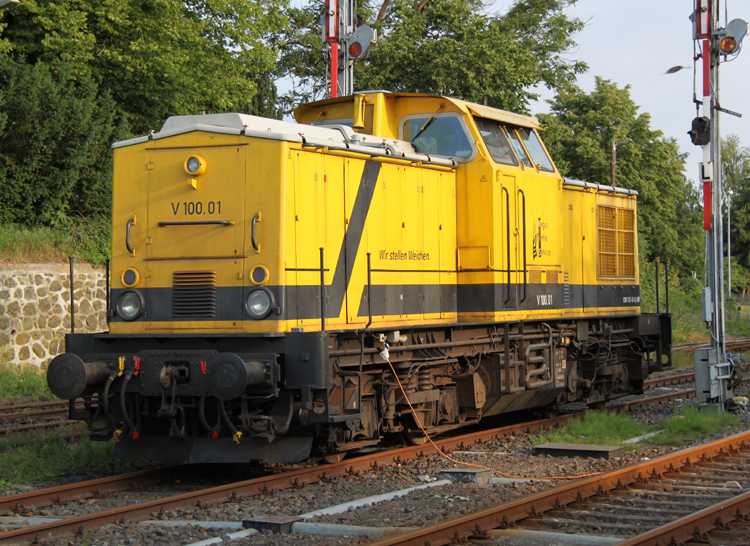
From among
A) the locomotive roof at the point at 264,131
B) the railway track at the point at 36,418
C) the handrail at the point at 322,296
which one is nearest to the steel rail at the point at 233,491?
the handrail at the point at 322,296

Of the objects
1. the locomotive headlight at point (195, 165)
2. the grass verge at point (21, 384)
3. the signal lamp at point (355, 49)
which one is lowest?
the grass verge at point (21, 384)

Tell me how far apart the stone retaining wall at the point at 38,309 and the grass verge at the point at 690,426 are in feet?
35.0

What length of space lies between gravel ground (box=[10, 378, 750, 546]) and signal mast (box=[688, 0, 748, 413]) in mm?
2479

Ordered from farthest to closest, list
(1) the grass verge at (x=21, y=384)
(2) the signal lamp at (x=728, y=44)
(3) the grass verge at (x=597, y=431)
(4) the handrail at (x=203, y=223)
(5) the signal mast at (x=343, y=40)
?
(5) the signal mast at (x=343, y=40) < (1) the grass verge at (x=21, y=384) < (2) the signal lamp at (x=728, y=44) < (3) the grass verge at (x=597, y=431) < (4) the handrail at (x=203, y=223)

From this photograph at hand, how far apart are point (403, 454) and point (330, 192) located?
9.05 feet

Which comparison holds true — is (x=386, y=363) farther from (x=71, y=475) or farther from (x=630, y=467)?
(x=71, y=475)

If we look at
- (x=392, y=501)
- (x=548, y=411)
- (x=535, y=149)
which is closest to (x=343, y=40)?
(x=535, y=149)

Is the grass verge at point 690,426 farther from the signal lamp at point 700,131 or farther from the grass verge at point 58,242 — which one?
the grass verge at point 58,242

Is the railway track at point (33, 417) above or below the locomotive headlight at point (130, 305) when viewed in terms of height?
below

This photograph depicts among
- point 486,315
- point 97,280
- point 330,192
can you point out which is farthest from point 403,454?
point 97,280

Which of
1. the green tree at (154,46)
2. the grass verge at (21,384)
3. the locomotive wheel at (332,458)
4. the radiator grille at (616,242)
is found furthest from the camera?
the green tree at (154,46)

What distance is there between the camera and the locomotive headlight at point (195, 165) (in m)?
7.24

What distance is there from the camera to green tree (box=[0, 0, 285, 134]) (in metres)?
17.4

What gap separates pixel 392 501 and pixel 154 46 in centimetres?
1404
